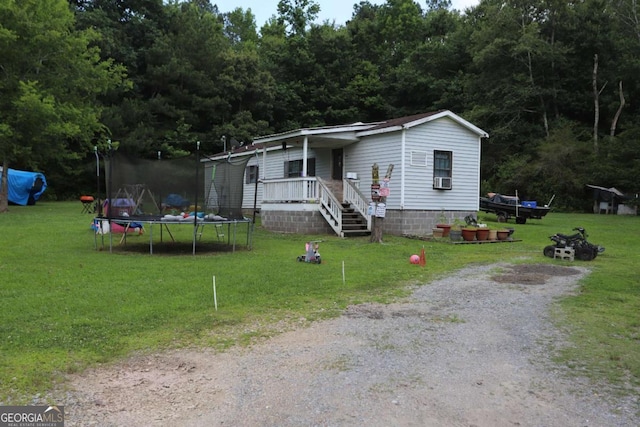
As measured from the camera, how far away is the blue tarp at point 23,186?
24250 mm

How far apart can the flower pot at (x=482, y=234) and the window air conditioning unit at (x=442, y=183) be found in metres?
2.28

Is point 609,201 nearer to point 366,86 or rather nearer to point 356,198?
point 356,198

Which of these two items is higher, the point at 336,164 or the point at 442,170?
the point at 336,164

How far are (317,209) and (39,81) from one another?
15140mm

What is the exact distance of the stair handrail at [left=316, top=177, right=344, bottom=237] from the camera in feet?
48.1

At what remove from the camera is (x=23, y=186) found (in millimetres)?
24609

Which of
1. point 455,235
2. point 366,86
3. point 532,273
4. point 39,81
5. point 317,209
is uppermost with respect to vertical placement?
point 366,86

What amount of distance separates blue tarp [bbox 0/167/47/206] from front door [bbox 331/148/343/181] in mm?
16367

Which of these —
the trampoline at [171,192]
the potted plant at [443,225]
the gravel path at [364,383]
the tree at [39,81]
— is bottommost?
the gravel path at [364,383]

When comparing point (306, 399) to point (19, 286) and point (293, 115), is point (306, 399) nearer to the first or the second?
point (19, 286)

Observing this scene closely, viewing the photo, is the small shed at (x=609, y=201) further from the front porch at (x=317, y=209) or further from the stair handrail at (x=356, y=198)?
the front porch at (x=317, y=209)

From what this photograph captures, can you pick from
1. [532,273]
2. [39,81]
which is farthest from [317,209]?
[39,81]

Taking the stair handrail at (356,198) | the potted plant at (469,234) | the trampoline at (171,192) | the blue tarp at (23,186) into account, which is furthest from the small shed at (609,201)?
the blue tarp at (23,186)

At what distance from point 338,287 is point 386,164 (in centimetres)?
908
